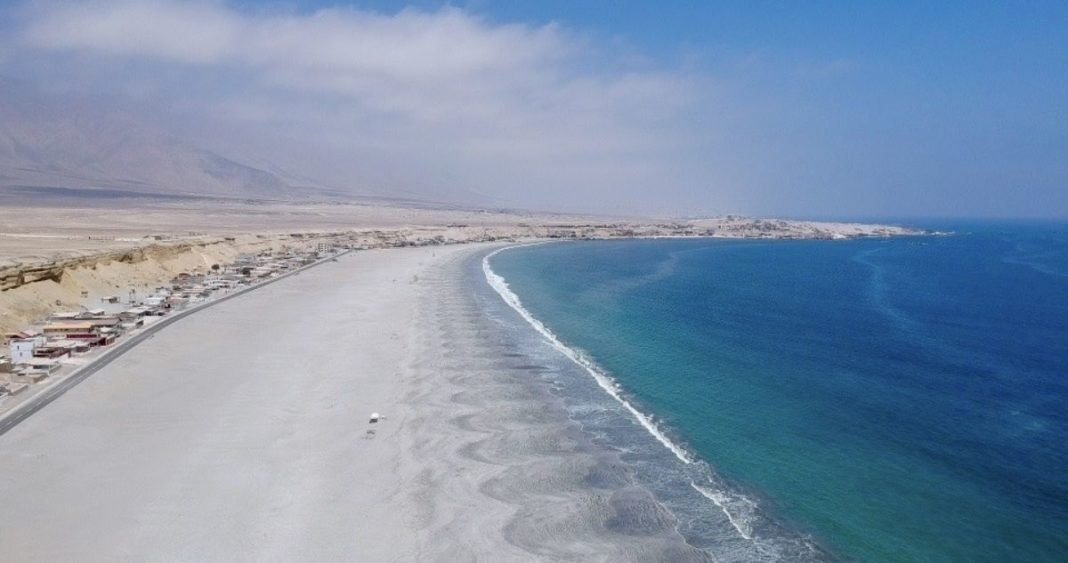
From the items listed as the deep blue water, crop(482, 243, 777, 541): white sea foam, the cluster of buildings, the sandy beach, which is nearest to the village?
the cluster of buildings

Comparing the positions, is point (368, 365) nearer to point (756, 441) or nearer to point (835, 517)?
point (756, 441)

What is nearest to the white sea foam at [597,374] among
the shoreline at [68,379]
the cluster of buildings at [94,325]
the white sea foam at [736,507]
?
the white sea foam at [736,507]

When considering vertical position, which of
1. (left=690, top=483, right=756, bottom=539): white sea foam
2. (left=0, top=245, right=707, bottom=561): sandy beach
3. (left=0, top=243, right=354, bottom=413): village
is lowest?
(left=690, top=483, right=756, bottom=539): white sea foam

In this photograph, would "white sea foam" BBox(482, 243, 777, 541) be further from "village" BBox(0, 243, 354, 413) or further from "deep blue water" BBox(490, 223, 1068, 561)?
"village" BBox(0, 243, 354, 413)

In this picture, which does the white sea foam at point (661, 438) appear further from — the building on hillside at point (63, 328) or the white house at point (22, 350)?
the white house at point (22, 350)

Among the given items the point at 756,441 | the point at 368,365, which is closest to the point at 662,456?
the point at 756,441

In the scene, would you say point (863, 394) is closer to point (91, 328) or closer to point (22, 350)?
point (22, 350)

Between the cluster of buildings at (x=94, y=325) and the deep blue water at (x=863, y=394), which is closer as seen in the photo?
the deep blue water at (x=863, y=394)
